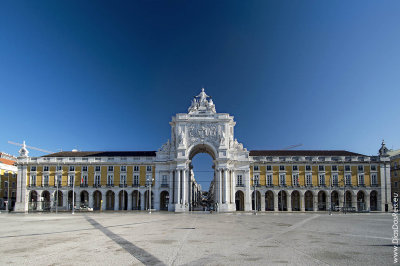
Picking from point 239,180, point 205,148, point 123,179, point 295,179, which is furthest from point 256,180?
point 123,179

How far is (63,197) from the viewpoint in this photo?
8056cm

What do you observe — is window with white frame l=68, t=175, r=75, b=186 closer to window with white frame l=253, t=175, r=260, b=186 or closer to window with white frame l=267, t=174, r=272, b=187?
window with white frame l=253, t=175, r=260, b=186

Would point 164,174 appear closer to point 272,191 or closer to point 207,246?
point 272,191

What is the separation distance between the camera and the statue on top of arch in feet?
270

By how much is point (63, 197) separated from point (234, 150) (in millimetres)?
43407

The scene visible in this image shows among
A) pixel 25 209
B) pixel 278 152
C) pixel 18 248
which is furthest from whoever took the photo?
pixel 278 152

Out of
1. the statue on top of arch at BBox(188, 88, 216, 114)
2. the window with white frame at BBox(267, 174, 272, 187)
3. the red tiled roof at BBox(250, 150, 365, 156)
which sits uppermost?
the statue on top of arch at BBox(188, 88, 216, 114)

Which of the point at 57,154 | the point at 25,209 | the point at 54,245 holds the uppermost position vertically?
the point at 57,154

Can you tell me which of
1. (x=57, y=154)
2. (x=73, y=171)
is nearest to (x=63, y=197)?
(x=73, y=171)

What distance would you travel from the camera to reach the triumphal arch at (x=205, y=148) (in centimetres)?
7669

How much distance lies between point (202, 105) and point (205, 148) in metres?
11.0

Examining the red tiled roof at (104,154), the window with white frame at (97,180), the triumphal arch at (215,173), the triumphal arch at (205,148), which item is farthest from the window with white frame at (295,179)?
the window with white frame at (97,180)

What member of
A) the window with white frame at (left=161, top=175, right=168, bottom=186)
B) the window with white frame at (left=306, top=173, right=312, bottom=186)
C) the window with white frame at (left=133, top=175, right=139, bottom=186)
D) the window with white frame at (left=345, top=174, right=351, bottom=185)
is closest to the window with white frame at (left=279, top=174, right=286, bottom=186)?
the window with white frame at (left=306, top=173, right=312, bottom=186)

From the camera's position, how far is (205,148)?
8419 centimetres
